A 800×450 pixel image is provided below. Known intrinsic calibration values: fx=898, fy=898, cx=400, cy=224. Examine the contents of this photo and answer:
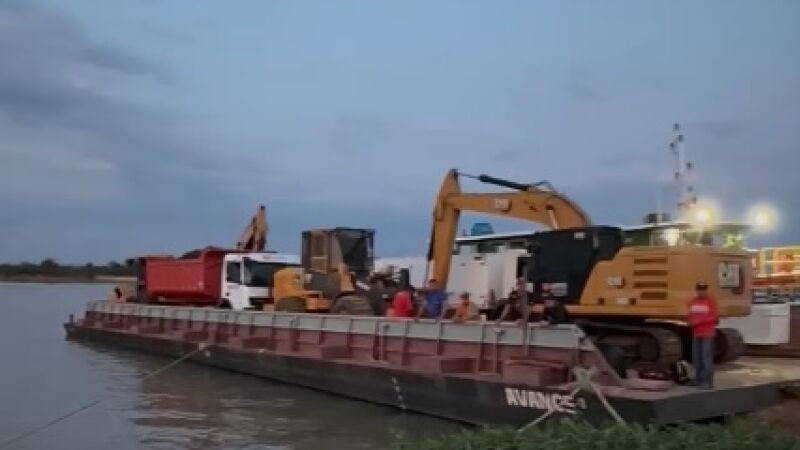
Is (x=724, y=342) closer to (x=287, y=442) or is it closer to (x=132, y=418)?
(x=287, y=442)

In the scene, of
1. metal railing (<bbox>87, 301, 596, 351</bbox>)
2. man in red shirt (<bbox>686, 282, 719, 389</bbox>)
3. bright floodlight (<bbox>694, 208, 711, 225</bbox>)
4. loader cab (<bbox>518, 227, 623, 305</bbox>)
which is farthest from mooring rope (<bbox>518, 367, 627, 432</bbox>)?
bright floodlight (<bbox>694, 208, 711, 225</bbox>)

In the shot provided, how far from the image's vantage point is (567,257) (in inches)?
617

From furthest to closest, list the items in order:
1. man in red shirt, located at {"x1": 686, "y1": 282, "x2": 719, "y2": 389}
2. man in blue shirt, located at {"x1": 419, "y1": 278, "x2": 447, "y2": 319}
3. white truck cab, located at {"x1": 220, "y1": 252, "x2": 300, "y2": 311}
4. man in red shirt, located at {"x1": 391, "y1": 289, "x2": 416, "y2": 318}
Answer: white truck cab, located at {"x1": 220, "y1": 252, "x2": 300, "y2": 311} < man in red shirt, located at {"x1": 391, "y1": 289, "x2": 416, "y2": 318} < man in blue shirt, located at {"x1": 419, "y1": 278, "x2": 447, "y2": 319} < man in red shirt, located at {"x1": 686, "y1": 282, "x2": 719, "y2": 389}

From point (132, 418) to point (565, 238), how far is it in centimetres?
859

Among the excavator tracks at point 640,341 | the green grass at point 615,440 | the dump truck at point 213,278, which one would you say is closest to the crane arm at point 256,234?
the dump truck at point 213,278

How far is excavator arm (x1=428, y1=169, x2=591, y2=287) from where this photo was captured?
1766 centimetres

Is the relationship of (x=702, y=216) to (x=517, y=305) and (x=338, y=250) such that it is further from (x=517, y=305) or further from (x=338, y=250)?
(x=338, y=250)

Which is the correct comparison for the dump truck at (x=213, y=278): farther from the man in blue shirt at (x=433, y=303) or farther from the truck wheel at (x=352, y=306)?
the man in blue shirt at (x=433, y=303)

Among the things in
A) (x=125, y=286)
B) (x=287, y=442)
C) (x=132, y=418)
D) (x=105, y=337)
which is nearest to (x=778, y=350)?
(x=287, y=442)

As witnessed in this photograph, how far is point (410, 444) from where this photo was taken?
6.98 m

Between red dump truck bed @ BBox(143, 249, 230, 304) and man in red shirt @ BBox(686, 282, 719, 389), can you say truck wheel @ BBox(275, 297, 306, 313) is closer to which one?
red dump truck bed @ BBox(143, 249, 230, 304)

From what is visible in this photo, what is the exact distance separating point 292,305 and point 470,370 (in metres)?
8.54

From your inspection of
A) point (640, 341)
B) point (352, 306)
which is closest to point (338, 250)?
point (352, 306)

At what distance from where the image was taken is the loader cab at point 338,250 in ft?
77.3
